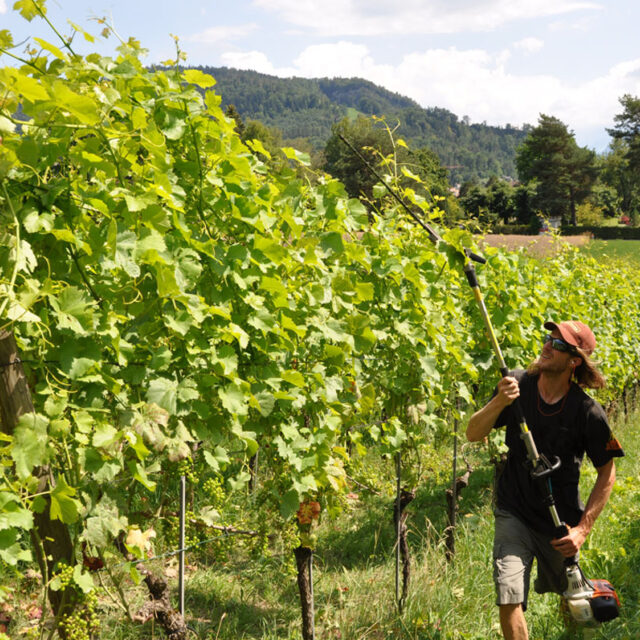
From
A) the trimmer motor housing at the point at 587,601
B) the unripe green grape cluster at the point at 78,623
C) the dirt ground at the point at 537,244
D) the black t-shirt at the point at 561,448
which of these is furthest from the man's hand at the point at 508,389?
the dirt ground at the point at 537,244

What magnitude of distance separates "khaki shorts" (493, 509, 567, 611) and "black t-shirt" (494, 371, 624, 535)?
0.20ft

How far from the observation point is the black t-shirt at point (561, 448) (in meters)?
3.28

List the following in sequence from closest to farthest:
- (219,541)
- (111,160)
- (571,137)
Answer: (111,160) < (219,541) < (571,137)

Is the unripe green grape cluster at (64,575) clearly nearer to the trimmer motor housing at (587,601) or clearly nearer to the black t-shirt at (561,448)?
the black t-shirt at (561,448)

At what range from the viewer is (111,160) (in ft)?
7.12

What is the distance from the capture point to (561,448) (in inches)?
132

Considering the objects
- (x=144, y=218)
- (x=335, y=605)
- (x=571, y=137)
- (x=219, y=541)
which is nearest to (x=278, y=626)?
(x=335, y=605)

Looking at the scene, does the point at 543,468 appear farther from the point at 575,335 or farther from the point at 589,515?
the point at 575,335

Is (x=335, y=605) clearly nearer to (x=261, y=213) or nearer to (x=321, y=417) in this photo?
(x=321, y=417)

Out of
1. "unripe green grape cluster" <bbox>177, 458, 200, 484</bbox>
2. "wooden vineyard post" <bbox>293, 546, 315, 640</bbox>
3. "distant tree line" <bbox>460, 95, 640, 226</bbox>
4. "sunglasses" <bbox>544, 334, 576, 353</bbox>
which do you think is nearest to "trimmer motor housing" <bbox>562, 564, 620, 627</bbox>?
"sunglasses" <bbox>544, 334, 576, 353</bbox>

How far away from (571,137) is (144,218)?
7903 cm

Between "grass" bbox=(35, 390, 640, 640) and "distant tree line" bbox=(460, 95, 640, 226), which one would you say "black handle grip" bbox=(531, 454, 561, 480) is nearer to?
"grass" bbox=(35, 390, 640, 640)

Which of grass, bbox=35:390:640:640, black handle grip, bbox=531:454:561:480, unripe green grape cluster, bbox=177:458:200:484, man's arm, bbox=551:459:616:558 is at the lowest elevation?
grass, bbox=35:390:640:640

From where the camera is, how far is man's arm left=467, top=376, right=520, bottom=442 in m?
Answer: 3.17
